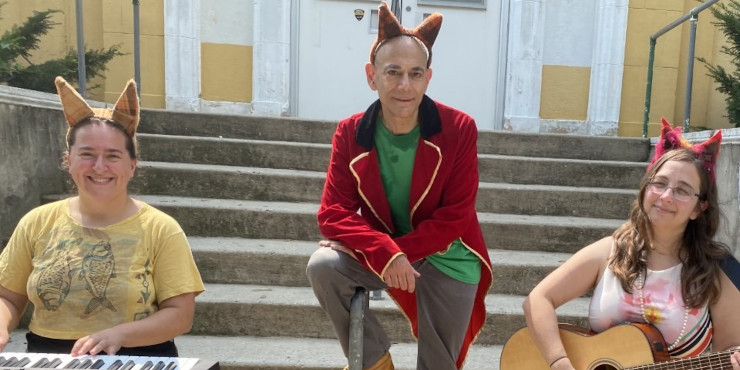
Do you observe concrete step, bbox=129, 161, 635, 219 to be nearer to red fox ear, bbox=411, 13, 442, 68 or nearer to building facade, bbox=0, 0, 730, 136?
building facade, bbox=0, 0, 730, 136

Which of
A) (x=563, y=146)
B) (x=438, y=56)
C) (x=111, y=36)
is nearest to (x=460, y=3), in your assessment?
(x=438, y=56)

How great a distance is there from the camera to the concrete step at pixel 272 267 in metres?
2.98

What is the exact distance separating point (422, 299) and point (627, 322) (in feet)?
2.37

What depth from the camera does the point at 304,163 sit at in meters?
3.89

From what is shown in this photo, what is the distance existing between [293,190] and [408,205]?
1.79 m

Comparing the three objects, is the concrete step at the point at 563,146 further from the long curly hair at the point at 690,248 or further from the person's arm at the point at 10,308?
the person's arm at the point at 10,308

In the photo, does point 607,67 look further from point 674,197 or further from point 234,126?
point 674,197

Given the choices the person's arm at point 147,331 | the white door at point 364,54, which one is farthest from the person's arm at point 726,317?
the white door at point 364,54

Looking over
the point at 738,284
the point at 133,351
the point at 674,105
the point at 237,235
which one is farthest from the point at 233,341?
the point at 674,105

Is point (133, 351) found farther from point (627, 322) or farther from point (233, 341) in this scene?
point (627, 322)

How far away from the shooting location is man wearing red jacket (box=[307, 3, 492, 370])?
1.82m

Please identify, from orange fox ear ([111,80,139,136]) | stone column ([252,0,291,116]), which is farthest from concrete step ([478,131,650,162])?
orange fox ear ([111,80,139,136])

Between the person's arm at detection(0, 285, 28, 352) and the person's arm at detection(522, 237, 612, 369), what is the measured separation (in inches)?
67.3

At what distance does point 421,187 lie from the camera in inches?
74.4
